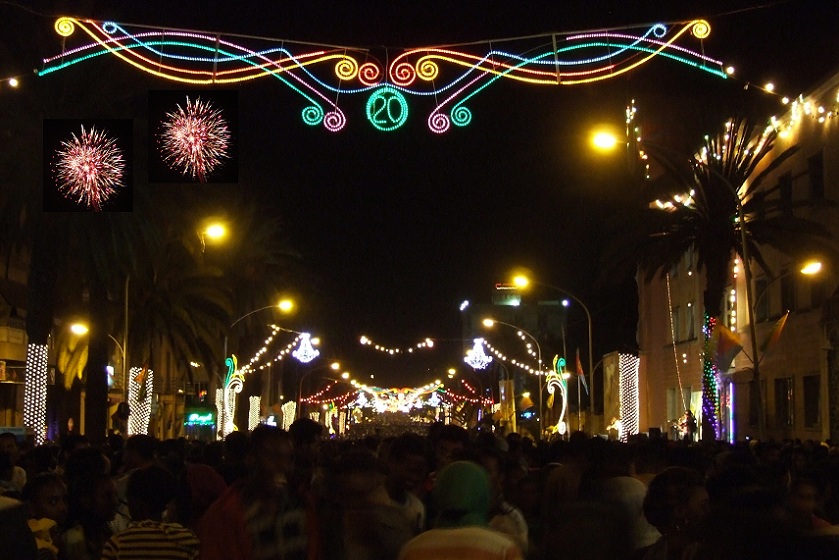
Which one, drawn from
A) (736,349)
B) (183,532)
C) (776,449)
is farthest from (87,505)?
(736,349)

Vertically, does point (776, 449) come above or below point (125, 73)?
below

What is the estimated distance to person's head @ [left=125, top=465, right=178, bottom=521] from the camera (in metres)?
7.59

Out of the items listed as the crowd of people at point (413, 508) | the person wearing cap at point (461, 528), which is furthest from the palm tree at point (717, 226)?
the person wearing cap at point (461, 528)

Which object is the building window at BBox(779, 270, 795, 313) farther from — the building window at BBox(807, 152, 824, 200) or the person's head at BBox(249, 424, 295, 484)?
the person's head at BBox(249, 424, 295, 484)

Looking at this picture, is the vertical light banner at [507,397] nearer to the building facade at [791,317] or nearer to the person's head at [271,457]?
the building facade at [791,317]

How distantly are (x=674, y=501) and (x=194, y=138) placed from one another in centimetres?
1143

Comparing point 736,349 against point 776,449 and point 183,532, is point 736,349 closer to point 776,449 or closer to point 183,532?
point 776,449

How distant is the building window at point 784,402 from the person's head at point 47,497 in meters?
34.8

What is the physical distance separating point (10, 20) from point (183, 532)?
1175 inches

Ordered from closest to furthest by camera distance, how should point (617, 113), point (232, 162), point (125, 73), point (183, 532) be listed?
point (183, 532) < point (232, 162) < point (125, 73) < point (617, 113)

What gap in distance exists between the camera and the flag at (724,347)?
3269 cm

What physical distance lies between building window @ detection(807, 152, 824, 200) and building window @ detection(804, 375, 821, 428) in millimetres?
5384

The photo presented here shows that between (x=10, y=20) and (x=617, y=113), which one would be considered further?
(x=617, y=113)

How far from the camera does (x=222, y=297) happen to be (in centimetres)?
4250
